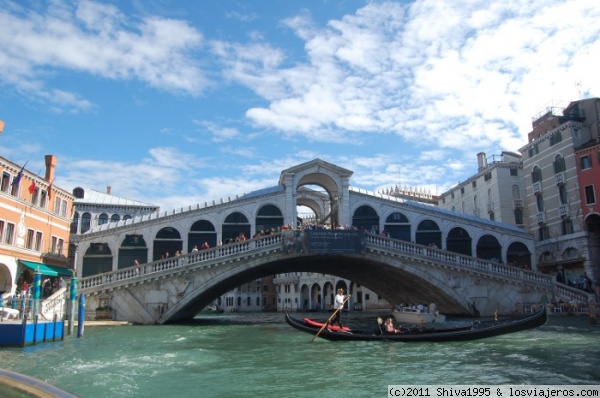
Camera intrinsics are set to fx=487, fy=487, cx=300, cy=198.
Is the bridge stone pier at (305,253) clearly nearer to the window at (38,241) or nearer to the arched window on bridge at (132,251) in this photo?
the arched window on bridge at (132,251)

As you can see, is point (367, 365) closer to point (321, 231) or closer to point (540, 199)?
point (321, 231)

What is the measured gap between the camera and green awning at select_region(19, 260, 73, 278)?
20.9 metres

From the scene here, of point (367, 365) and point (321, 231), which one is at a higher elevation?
point (321, 231)

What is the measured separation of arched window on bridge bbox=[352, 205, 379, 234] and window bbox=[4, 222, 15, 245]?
56.8ft

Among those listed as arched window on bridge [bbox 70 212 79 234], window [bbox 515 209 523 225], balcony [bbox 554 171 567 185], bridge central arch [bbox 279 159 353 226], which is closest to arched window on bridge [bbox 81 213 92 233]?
arched window on bridge [bbox 70 212 79 234]

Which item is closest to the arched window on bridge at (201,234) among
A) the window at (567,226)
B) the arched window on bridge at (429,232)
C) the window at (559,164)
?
the arched window on bridge at (429,232)

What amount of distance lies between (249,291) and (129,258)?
38681 mm

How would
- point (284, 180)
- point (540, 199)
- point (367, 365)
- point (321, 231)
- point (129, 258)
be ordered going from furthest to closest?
point (540, 199), point (284, 180), point (129, 258), point (321, 231), point (367, 365)

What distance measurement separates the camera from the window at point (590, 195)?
2628cm

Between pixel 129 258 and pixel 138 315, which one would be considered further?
pixel 129 258

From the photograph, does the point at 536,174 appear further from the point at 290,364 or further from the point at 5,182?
the point at 5,182

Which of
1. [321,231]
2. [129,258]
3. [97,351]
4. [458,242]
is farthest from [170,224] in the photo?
[458,242]

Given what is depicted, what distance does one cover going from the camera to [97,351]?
43.0 feet

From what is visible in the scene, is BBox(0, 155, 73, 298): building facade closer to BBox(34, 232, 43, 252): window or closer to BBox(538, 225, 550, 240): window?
BBox(34, 232, 43, 252): window
